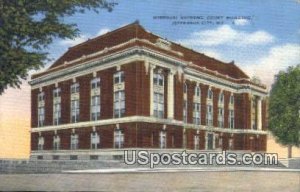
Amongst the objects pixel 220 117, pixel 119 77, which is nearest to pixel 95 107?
pixel 119 77

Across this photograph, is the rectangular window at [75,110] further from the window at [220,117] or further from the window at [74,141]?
the window at [220,117]

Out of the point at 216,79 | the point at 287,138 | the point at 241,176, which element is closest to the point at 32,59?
the point at 216,79

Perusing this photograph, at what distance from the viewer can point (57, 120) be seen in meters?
8.73

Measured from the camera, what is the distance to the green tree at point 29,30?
7968 mm

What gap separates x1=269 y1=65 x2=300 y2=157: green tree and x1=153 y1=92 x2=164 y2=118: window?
5.64ft

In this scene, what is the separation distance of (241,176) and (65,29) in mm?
3289

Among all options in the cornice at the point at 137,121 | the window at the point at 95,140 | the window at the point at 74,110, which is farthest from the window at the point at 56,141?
the window at the point at 95,140

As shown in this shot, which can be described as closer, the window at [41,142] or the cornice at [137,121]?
the cornice at [137,121]

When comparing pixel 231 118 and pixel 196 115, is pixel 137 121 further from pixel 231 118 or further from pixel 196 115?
pixel 231 118

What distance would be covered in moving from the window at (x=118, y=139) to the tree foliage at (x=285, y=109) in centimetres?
229

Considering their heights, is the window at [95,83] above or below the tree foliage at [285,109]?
above

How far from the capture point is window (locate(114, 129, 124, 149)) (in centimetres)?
822

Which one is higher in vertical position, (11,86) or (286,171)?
(11,86)

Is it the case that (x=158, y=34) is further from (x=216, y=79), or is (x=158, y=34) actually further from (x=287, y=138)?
(x=287, y=138)
